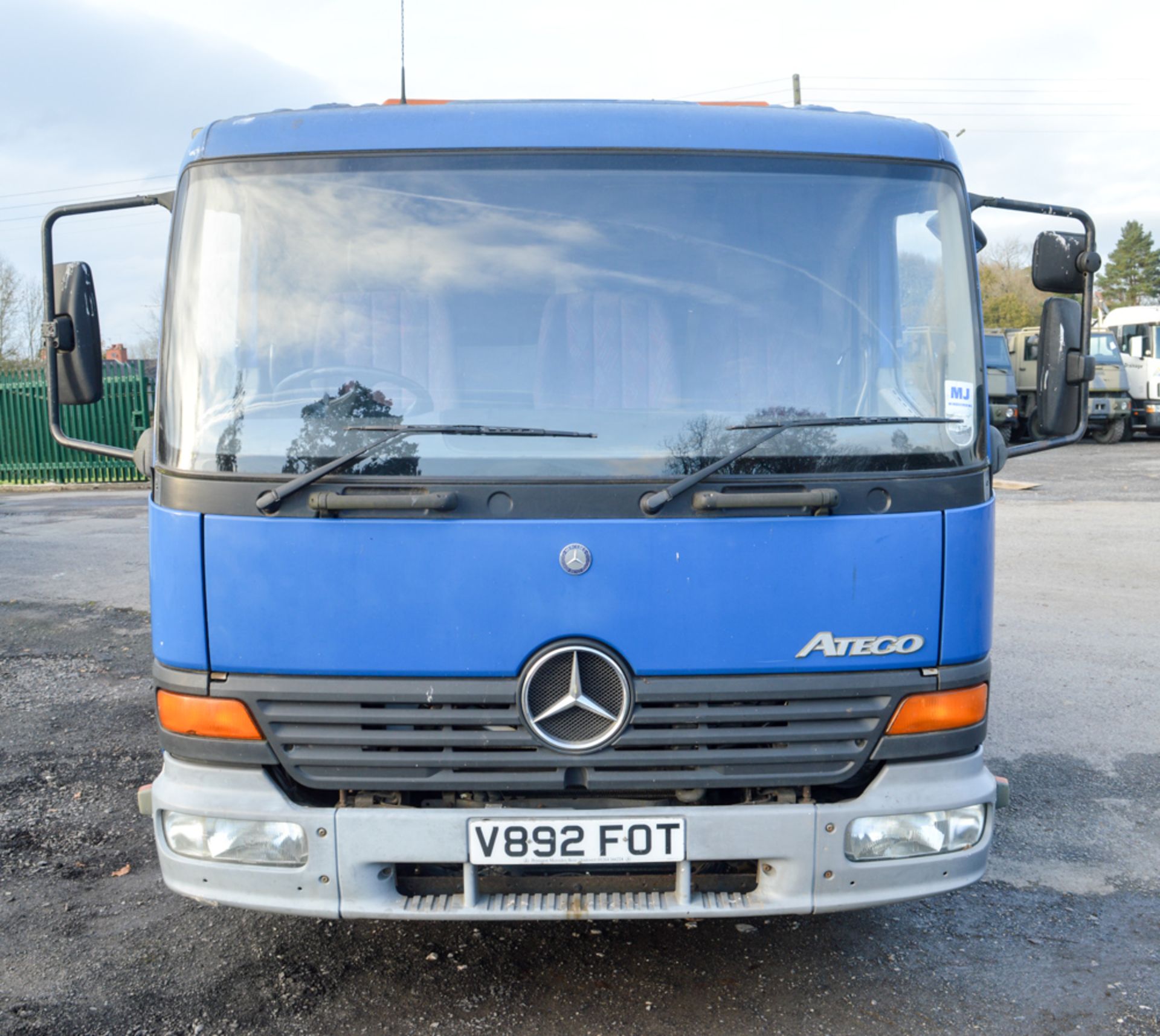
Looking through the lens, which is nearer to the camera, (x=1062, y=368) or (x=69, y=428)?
(x=1062, y=368)

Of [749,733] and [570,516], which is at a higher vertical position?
[570,516]

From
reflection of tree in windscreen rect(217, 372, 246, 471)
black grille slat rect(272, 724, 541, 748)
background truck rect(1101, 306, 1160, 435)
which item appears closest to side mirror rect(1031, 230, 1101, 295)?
black grille slat rect(272, 724, 541, 748)

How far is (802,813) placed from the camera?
9.09 feet

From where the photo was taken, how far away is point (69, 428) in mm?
18906

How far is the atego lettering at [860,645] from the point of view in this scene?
9.20ft

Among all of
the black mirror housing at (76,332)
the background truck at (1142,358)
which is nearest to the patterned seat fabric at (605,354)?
the black mirror housing at (76,332)

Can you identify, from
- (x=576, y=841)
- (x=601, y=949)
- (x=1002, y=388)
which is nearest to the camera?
(x=576, y=841)

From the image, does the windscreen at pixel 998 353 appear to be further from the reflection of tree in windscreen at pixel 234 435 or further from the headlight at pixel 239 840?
the headlight at pixel 239 840

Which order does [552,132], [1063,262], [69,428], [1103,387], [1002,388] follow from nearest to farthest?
[552,132] < [1063,262] < [69,428] < [1002,388] < [1103,387]

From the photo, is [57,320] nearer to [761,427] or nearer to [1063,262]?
[761,427]

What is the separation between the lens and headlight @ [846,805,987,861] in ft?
9.25

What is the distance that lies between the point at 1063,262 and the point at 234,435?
8.41ft

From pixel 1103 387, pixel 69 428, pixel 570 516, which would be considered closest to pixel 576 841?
pixel 570 516

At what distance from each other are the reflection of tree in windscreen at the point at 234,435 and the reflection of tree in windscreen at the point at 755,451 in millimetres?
1099
